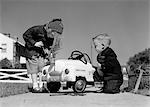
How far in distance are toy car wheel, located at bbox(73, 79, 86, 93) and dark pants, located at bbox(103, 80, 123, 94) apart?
30cm

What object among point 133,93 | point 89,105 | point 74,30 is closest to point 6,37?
point 74,30

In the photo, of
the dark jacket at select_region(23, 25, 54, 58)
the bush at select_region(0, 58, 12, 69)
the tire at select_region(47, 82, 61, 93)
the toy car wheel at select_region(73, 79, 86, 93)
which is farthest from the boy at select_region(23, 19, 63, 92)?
the toy car wheel at select_region(73, 79, 86, 93)

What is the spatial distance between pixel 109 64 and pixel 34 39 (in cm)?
107

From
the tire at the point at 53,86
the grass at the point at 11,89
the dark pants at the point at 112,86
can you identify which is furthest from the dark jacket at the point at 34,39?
the dark pants at the point at 112,86

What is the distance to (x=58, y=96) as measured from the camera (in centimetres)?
601

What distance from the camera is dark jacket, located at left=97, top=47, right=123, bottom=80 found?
5.83 m

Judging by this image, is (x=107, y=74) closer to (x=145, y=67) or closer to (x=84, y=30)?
(x=84, y=30)

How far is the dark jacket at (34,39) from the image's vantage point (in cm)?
584

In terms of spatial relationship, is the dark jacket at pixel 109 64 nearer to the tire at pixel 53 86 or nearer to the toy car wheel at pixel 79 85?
the toy car wheel at pixel 79 85

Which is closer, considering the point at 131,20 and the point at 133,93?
the point at 131,20

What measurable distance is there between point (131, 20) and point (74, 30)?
2.60 ft

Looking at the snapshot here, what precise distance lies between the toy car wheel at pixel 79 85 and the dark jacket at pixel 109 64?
0.31 meters

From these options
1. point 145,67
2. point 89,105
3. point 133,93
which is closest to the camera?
point 89,105

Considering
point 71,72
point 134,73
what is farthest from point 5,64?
point 134,73
